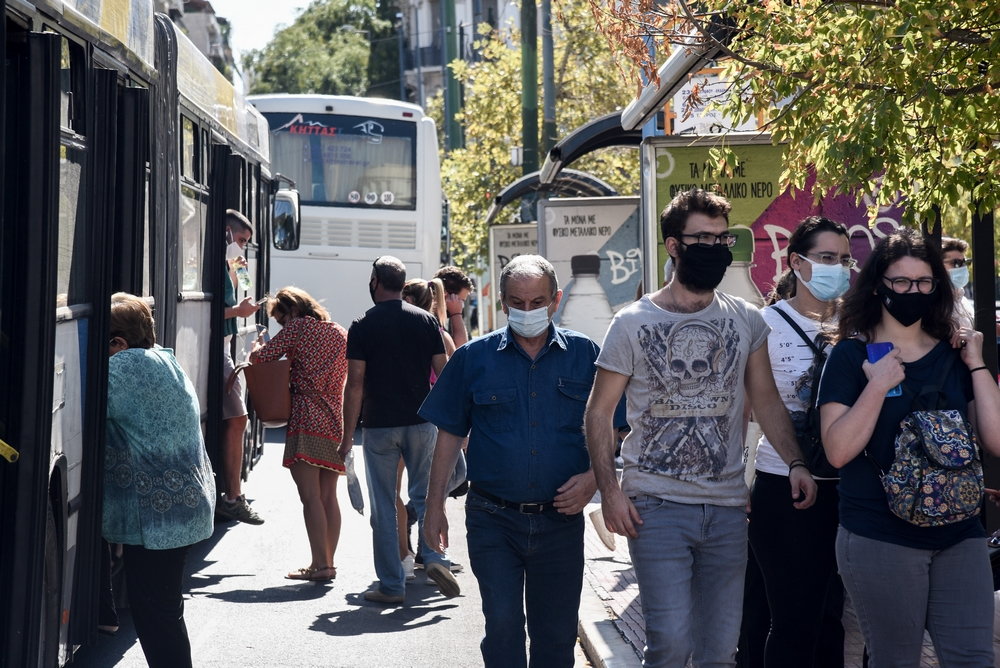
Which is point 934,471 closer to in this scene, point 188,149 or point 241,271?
point 188,149

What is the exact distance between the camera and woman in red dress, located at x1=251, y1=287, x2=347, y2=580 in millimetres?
7938

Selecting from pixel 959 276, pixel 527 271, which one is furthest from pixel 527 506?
pixel 959 276

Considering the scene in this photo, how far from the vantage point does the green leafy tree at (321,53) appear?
201 ft

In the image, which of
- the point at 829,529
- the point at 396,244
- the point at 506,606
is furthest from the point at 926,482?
the point at 396,244

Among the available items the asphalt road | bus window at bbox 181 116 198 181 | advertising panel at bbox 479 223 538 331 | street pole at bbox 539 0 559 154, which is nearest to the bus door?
the asphalt road

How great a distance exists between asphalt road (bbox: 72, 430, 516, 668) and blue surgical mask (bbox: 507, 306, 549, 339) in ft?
7.11

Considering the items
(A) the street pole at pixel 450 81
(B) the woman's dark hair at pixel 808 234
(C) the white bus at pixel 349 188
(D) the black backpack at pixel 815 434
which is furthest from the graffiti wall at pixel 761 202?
(A) the street pole at pixel 450 81

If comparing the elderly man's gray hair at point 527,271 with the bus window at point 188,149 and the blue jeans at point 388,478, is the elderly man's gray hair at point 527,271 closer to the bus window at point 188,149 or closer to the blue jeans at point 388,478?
the blue jeans at point 388,478

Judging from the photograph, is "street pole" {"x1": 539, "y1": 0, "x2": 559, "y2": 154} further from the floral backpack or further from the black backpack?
the floral backpack

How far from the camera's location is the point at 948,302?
13.3ft

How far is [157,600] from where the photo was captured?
192 inches

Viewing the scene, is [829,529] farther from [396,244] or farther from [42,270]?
[396,244]

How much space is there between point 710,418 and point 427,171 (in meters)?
15.1

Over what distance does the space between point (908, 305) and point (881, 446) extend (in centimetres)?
46
